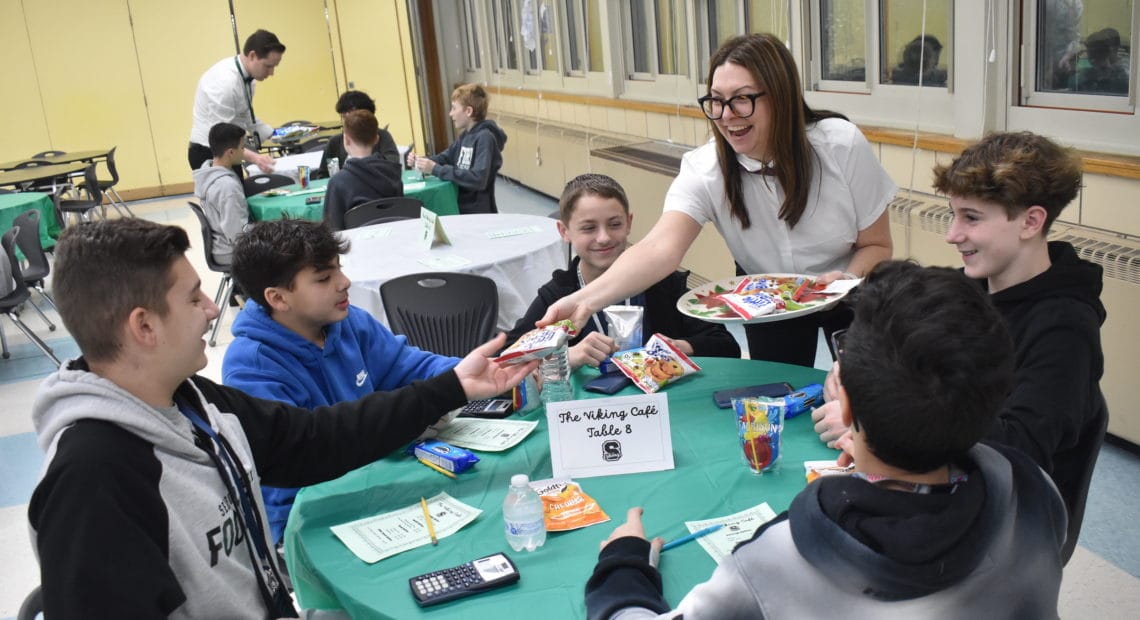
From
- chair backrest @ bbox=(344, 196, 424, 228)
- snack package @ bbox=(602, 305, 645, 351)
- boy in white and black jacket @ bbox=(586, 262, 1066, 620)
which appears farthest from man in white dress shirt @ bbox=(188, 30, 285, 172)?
boy in white and black jacket @ bbox=(586, 262, 1066, 620)

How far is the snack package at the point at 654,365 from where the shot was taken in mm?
2268

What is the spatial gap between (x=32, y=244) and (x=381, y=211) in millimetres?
2254

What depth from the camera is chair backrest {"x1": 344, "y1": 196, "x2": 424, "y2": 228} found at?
5266mm

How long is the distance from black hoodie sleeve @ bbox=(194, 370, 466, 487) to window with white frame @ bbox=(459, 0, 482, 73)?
10698mm

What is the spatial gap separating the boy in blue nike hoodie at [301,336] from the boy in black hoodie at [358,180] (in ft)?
10.4

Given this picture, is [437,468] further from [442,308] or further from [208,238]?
[208,238]

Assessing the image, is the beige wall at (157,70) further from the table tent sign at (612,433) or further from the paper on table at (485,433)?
the table tent sign at (612,433)

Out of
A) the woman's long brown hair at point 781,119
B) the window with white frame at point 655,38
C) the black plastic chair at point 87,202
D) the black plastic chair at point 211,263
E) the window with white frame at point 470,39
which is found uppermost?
the window with white frame at point 470,39

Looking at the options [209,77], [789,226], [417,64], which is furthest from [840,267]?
[417,64]

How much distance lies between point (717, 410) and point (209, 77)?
20.6ft

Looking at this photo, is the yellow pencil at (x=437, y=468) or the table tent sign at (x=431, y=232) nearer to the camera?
the yellow pencil at (x=437, y=468)

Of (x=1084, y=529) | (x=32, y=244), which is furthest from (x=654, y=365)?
(x=32, y=244)

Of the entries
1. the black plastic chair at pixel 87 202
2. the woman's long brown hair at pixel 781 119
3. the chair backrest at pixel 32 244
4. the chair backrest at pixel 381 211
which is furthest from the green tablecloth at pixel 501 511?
the black plastic chair at pixel 87 202

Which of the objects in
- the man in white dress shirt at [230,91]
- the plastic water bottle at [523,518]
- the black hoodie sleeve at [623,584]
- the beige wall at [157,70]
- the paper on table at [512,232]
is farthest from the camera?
the beige wall at [157,70]
